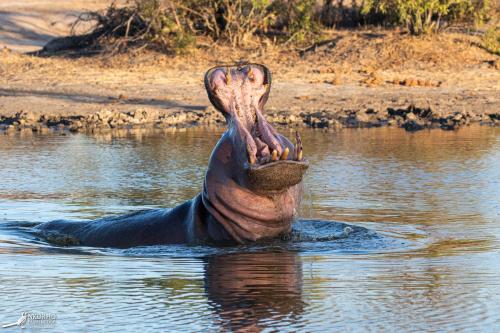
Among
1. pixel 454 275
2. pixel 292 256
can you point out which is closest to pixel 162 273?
pixel 292 256

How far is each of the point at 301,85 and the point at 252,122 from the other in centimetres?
1009

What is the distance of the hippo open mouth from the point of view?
5977mm

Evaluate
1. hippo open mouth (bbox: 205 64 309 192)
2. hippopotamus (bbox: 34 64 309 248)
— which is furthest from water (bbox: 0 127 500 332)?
hippo open mouth (bbox: 205 64 309 192)

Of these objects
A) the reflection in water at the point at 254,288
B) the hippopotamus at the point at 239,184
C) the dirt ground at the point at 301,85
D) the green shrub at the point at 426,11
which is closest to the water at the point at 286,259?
the reflection in water at the point at 254,288

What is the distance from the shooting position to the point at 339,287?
522 cm

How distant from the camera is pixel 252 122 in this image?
6.10 metres

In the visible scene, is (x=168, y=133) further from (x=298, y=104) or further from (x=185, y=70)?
(x=185, y=70)

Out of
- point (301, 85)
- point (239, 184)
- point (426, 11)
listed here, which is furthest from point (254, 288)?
point (426, 11)

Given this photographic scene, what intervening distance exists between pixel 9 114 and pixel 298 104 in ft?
11.9

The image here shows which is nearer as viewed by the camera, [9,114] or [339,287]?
[339,287]

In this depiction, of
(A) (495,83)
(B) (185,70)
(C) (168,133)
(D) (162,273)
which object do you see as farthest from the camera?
(B) (185,70)

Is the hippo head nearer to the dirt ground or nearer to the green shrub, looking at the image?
the dirt ground

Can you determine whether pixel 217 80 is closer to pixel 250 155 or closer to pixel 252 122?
pixel 252 122

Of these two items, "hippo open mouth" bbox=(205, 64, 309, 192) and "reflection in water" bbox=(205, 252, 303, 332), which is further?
"hippo open mouth" bbox=(205, 64, 309, 192)
